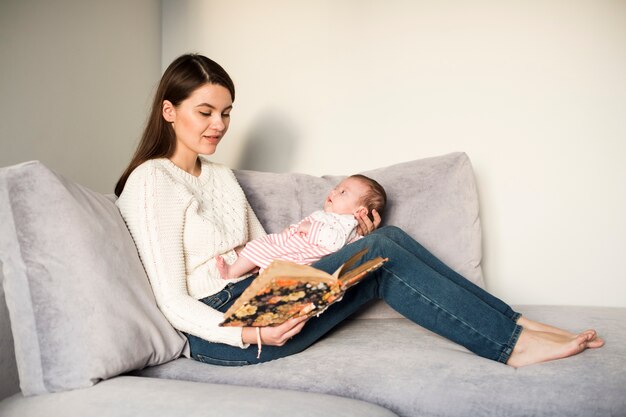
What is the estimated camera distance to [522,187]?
8.34 feet

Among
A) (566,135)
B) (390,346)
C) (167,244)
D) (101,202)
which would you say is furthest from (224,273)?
(566,135)

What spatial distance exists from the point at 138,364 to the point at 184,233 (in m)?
0.43

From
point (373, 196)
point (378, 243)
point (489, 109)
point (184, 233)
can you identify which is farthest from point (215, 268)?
point (489, 109)

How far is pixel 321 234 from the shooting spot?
6.16ft

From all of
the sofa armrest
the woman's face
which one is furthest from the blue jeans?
the woman's face

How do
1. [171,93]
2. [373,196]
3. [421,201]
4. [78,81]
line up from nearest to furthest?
[171,93] → [373,196] → [421,201] → [78,81]

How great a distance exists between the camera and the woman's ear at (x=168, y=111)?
1983 millimetres

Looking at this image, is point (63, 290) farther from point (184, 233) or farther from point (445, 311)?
point (445, 311)

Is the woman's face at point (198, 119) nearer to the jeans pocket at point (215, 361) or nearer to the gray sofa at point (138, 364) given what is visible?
the gray sofa at point (138, 364)

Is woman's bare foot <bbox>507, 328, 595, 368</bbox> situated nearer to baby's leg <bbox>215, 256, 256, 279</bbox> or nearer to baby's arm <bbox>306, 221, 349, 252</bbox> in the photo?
baby's arm <bbox>306, 221, 349, 252</bbox>

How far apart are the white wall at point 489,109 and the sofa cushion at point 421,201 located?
0.44 metres

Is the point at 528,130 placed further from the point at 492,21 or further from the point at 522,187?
the point at 492,21

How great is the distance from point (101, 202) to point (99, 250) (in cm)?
19

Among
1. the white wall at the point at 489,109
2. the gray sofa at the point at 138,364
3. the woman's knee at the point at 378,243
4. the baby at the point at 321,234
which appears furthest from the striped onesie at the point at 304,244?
the white wall at the point at 489,109
